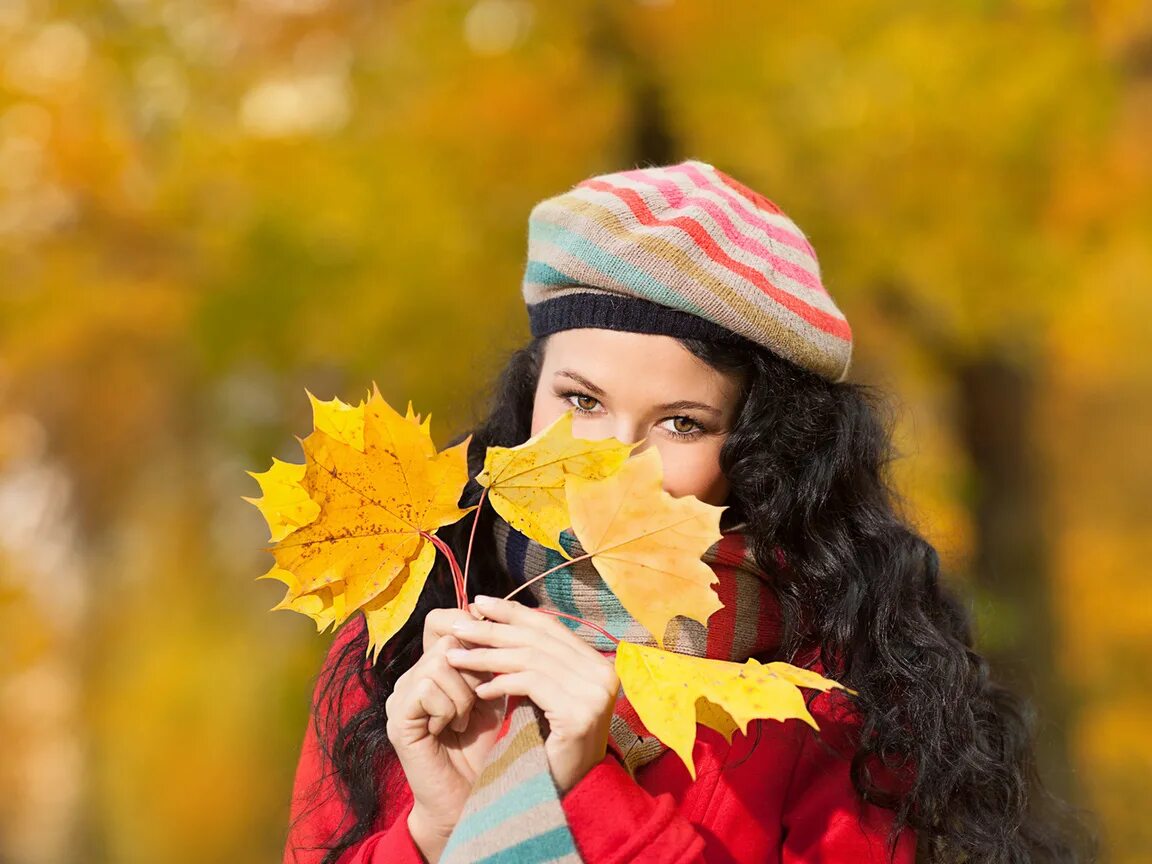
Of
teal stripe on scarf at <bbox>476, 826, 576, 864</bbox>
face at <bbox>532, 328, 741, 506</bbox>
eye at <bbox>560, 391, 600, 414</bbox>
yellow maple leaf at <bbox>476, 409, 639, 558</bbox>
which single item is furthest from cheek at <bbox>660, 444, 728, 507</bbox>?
teal stripe on scarf at <bbox>476, 826, 576, 864</bbox>

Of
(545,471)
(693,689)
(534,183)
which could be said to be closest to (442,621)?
(545,471)

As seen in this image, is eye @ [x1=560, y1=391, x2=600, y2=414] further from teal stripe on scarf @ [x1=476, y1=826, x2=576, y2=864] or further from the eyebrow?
teal stripe on scarf @ [x1=476, y1=826, x2=576, y2=864]

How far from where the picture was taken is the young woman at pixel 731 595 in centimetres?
169

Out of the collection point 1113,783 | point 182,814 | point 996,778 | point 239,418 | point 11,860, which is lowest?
point 11,860

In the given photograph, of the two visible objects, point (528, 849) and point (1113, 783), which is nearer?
point (528, 849)

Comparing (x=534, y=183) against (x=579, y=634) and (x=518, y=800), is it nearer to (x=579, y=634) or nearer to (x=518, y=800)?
(x=579, y=634)

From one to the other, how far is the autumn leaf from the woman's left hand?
99 mm

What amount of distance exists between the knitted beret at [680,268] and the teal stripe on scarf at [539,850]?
0.66 m

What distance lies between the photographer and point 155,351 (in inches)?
245

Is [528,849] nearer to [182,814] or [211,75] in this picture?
[211,75]

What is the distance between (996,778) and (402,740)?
913mm

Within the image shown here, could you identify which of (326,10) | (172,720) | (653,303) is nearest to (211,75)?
(326,10)

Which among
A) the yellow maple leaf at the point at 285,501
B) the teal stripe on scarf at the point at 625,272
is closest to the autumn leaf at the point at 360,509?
the yellow maple leaf at the point at 285,501

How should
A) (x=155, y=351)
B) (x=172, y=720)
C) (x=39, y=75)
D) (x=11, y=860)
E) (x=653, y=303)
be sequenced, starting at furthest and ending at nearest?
(x=11, y=860), (x=172, y=720), (x=155, y=351), (x=39, y=75), (x=653, y=303)
